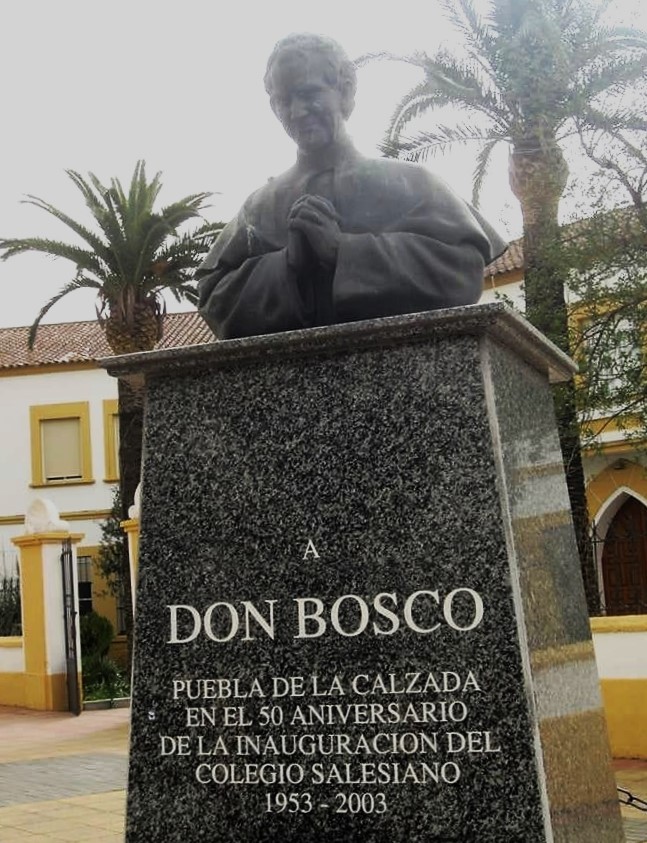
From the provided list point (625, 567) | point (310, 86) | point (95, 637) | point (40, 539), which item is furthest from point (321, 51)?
point (625, 567)

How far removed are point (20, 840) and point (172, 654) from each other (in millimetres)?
3802

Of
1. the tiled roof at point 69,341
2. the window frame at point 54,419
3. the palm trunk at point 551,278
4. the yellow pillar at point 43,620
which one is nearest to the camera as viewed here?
the palm trunk at point 551,278

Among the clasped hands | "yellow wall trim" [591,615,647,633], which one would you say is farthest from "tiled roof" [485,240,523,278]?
the clasped hands

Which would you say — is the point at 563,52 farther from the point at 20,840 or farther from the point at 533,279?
the point at 20,840

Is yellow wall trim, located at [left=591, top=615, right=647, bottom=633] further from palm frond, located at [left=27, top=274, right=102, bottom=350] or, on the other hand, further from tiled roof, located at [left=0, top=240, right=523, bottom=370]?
tiled roof, located at [left=0, top=240, right=523, bottom=370]

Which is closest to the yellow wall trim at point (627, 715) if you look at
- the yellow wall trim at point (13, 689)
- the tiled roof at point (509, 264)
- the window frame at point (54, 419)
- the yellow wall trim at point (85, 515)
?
the yellow wall trim at point (13, 689)

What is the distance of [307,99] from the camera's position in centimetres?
416

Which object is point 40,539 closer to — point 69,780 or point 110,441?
point 69,780

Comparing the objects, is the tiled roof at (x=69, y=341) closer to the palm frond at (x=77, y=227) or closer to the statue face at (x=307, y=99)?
the palm frond at (x=77, y=227)

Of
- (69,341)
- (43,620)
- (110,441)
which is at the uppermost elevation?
(69,341)

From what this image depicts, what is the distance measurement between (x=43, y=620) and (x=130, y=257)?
21.6 feet

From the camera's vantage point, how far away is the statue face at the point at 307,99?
414cm

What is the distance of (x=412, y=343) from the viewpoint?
3.75m

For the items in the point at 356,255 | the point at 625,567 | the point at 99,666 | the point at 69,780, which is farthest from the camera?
the point at 625,567
